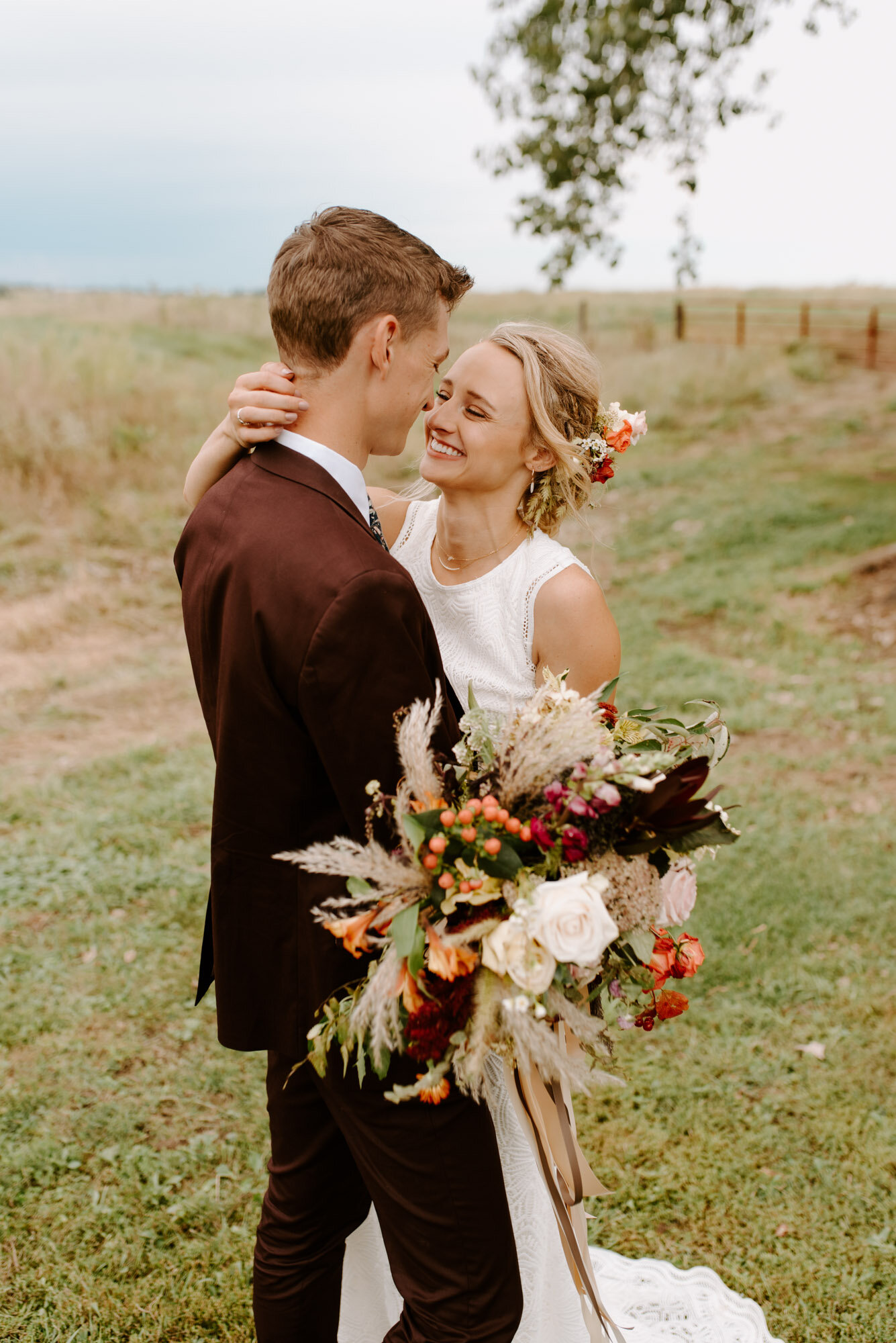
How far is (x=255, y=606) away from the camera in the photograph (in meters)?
1.67

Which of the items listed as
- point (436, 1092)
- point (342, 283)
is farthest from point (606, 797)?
point (342, 283)

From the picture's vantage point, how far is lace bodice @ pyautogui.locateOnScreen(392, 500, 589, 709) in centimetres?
250

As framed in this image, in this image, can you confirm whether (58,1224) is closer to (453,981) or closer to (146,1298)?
(146,1298)

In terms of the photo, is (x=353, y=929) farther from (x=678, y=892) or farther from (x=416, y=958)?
(x=678, y=892)

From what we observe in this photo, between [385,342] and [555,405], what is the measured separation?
0.76m

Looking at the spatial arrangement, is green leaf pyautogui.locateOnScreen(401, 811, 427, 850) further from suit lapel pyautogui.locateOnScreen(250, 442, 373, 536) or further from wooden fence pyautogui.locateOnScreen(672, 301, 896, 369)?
wooden fence pyautogui.locateOnScreen(672, 301, 896, 369)

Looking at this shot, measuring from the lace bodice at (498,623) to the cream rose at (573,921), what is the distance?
999 millimetres

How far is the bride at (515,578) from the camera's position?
7.96 feet

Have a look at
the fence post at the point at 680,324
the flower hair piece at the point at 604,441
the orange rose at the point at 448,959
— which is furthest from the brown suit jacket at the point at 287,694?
the fence post at the point at 680,324

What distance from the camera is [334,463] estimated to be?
189 centimetres

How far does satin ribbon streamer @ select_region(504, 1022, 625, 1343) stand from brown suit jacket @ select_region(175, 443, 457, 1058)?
0.43 meters

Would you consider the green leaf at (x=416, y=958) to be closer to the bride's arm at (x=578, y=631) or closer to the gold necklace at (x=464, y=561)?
the bride's arm at (x=578, y=631)

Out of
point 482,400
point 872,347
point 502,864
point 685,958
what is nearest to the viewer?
point 502,864

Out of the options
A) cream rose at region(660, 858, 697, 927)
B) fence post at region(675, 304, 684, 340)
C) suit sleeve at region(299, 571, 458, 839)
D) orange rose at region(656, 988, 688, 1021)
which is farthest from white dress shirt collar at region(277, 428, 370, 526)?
fence post at region(675, 304, 684, 340)
